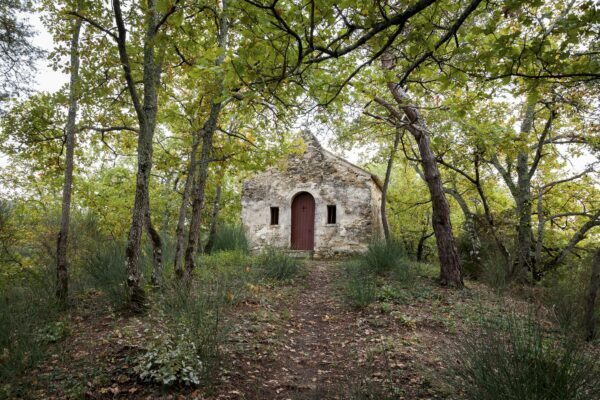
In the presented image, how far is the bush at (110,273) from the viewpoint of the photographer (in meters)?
4.95

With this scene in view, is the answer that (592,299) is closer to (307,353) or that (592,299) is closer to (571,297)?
(571,297)

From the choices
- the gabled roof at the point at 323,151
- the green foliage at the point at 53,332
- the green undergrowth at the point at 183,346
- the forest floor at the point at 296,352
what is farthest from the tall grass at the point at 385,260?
the green foliage at the point at 53,332

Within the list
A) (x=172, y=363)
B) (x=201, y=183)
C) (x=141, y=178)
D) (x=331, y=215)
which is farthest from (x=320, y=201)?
(x=172, y=363)

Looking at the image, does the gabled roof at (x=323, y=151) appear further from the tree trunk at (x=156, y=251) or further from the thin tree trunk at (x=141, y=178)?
the tree trunk at (x=156, y=251)

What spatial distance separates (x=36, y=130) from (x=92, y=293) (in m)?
2.76

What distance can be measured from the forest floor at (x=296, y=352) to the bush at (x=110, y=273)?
24 cm

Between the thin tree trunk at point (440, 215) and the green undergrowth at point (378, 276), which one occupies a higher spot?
the thin tree trunk at point (440, 215)

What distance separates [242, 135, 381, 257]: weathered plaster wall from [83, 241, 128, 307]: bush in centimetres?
670

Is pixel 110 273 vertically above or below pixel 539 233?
below

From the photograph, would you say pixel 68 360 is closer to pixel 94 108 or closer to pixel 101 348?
pixel 101 348

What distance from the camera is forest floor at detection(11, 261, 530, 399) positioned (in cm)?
300

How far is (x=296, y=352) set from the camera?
165 inches

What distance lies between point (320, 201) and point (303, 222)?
1.13 meters

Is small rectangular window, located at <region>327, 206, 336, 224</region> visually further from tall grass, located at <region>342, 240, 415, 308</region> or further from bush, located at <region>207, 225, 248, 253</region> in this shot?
tall grass, located at <region>342, 240, 415, 308</region>
